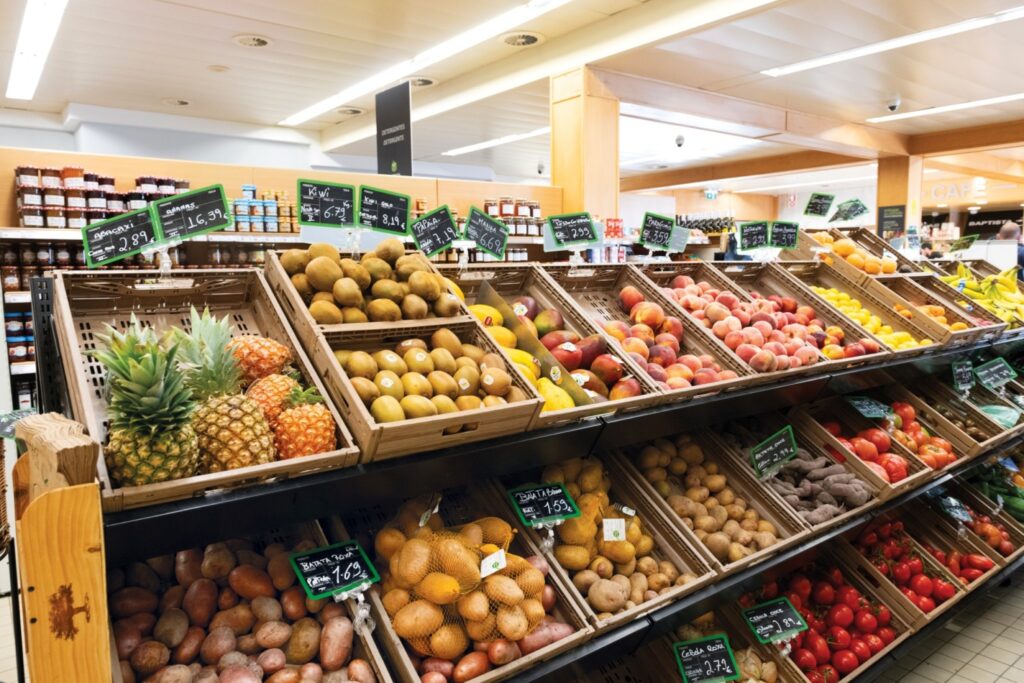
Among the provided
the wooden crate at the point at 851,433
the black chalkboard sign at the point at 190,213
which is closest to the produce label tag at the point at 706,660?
the wooden crate at the point at 851,433

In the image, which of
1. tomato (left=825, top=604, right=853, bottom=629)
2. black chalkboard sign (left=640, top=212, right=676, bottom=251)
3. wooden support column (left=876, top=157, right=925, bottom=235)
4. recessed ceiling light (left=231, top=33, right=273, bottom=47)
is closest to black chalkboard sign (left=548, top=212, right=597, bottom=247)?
black chalkboard sign (left=640, top=212, right=676, bottom=251)

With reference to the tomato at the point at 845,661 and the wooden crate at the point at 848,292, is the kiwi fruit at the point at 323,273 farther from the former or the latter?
the wooden crate at the point at 848,292

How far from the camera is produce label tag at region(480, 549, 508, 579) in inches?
65.6

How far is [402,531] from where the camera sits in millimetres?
1758

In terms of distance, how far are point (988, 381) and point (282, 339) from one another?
11.8 feet

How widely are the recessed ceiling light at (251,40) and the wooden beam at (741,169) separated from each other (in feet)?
34.0

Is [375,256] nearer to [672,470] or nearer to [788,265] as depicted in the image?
[672,470]

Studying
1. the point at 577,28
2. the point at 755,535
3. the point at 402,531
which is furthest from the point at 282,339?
the point at 577,28

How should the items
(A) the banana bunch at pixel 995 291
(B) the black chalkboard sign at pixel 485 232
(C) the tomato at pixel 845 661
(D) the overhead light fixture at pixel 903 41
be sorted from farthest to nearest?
(D) the overhead light fixture at pixel 903 41 → (A) the banana bunch at pixel 995 291 → (B) the black chalkboard sign at pixel 485 232 → (C) the tomato at pixel 845 661

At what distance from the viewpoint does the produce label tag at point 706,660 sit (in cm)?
207

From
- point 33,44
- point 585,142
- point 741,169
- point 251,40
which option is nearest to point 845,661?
point 585,142

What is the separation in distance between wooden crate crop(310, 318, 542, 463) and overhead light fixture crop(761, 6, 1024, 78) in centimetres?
679

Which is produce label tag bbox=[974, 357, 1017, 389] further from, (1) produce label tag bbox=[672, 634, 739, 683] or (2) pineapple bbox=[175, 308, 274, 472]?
(2) pineapple bbox=[175, 308, 274, 472]

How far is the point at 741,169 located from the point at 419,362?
14744mm
